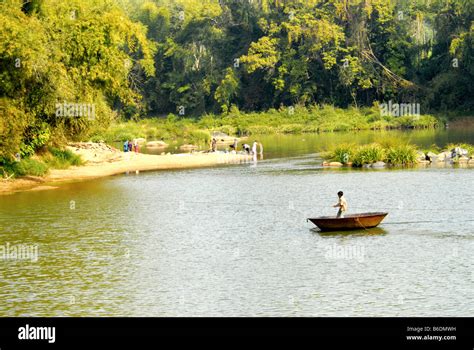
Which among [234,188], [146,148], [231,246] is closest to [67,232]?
[231,246]

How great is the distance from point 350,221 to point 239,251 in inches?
183

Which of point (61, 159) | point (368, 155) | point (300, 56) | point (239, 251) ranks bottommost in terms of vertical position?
point (239, 251)

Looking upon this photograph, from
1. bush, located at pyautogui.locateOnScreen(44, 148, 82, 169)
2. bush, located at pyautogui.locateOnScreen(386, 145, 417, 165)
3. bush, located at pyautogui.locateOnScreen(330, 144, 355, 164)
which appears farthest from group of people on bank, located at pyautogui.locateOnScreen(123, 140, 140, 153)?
bush, located at pyautogui.locateOnScreen(386, 145, 417, 165)

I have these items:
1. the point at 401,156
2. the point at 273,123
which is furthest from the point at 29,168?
the point at 273,123

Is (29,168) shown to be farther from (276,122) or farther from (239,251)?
(276,122)

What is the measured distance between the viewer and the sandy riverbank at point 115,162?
5659cm

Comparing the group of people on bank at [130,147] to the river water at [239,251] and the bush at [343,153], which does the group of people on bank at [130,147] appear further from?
the river water at [239,251]

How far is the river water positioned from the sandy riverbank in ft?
14.3

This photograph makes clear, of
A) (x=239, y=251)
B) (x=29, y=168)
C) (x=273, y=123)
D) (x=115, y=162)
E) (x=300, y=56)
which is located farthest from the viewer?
(x=300, y=56)

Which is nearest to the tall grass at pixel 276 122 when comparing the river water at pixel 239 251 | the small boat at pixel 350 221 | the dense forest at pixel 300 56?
the dense forest at pixel 300 56

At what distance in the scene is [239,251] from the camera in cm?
3191

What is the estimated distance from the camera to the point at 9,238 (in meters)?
35.3

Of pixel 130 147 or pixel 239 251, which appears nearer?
pixel 239 251

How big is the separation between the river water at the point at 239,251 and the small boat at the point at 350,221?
37cm
